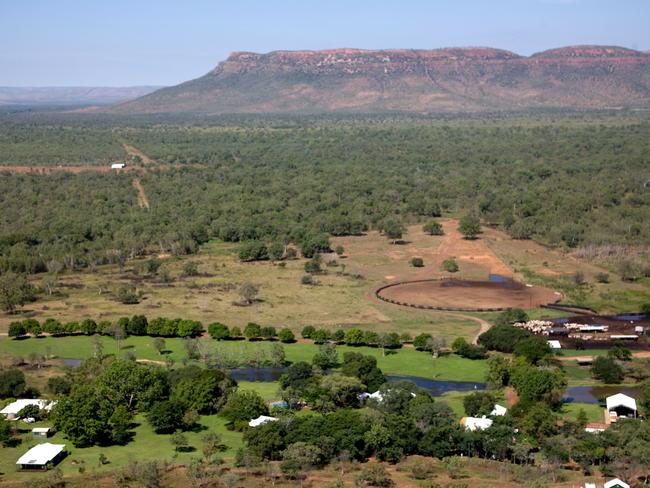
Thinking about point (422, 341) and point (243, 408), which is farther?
point (422, 341)

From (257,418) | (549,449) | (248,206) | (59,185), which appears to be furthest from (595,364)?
(59,185)

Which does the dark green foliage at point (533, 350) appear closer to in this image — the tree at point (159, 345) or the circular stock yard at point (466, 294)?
the circular stock yard at point (466, 294)

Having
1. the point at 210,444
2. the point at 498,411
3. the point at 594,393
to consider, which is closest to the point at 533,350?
the point at 594,393

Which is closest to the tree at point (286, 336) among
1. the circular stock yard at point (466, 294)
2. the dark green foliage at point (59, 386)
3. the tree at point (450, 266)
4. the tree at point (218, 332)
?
the tree at point (218, 332)

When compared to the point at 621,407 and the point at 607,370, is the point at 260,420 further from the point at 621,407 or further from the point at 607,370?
the point at 607,370

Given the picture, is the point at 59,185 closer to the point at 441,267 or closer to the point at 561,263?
the point at 441,267
